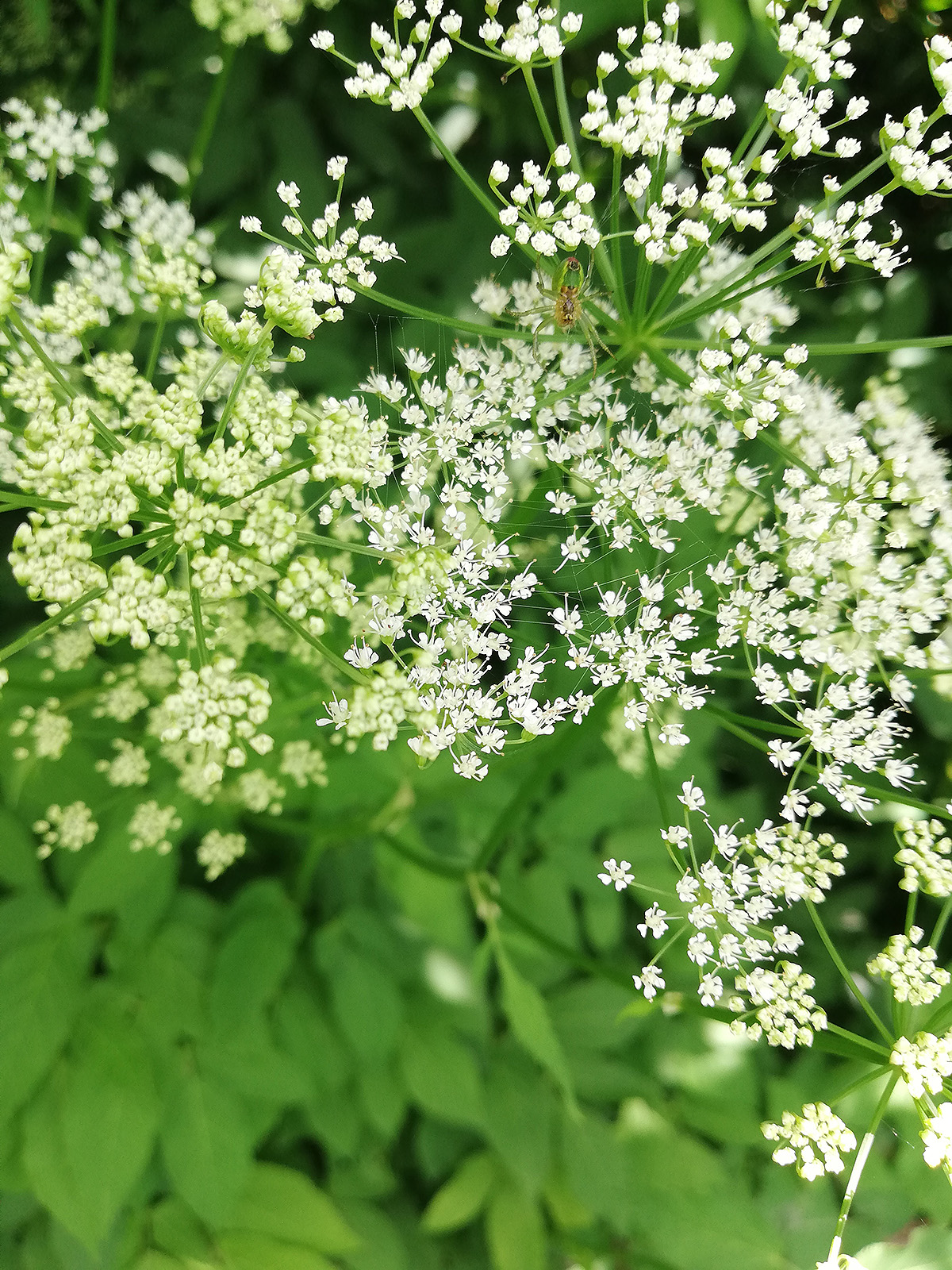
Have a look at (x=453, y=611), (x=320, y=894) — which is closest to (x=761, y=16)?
(x=453, y=611)

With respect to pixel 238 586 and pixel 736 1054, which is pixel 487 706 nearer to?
pixel 238 586

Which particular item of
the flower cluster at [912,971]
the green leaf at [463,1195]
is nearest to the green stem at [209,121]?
the flower cluster at [912,971]

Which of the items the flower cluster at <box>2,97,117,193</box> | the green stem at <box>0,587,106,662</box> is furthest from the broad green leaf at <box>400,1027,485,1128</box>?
the flower cluster at <box>2,97,117,193</box>

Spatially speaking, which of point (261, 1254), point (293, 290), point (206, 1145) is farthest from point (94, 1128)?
point (293, 290)

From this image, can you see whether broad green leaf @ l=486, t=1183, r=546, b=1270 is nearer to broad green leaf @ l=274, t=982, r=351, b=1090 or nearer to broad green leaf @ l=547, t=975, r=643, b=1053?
broad green leaf @ l=547, t=975, r=643, b=1053

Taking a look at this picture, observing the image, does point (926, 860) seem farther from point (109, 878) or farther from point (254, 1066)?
point (109, 878)

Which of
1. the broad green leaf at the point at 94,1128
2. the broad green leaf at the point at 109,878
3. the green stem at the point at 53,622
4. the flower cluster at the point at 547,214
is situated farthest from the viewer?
the broad green leaf at the point at 109,878

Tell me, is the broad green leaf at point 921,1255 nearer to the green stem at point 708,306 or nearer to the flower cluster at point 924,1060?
the flower cluster at point 924,1060
